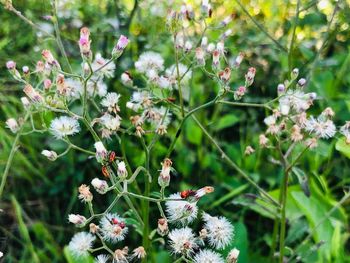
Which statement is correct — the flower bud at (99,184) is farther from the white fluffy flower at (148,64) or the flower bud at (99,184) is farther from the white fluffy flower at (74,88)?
the white fluffy flower at (148,64)

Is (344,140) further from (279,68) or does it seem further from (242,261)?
(279,68)

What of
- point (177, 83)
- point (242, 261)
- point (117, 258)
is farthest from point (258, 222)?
point (117, 258)

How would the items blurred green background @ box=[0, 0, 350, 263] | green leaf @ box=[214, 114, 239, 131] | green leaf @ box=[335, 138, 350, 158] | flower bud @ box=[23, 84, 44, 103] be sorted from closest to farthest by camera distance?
flower bud @ box=[23, 84, 44, 103]
green leaf @ box=[335, 138, 350, 158]
blurred green background @ box=[0, 0, 350, 263]
green leaf @ box=[214, 114, 239, 131]

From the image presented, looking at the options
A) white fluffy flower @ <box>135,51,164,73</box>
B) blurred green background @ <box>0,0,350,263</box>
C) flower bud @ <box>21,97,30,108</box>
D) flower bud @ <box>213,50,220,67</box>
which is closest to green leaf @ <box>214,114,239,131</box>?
blurred green background @ <box>0,0,350,263</box>

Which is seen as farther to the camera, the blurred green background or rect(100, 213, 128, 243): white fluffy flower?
the blurred green background

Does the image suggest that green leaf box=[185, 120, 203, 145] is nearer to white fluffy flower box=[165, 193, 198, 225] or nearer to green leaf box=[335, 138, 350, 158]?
green leaf box=[335, 138, 350, 158]

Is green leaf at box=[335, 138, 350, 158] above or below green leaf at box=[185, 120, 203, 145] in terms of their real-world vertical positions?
above
